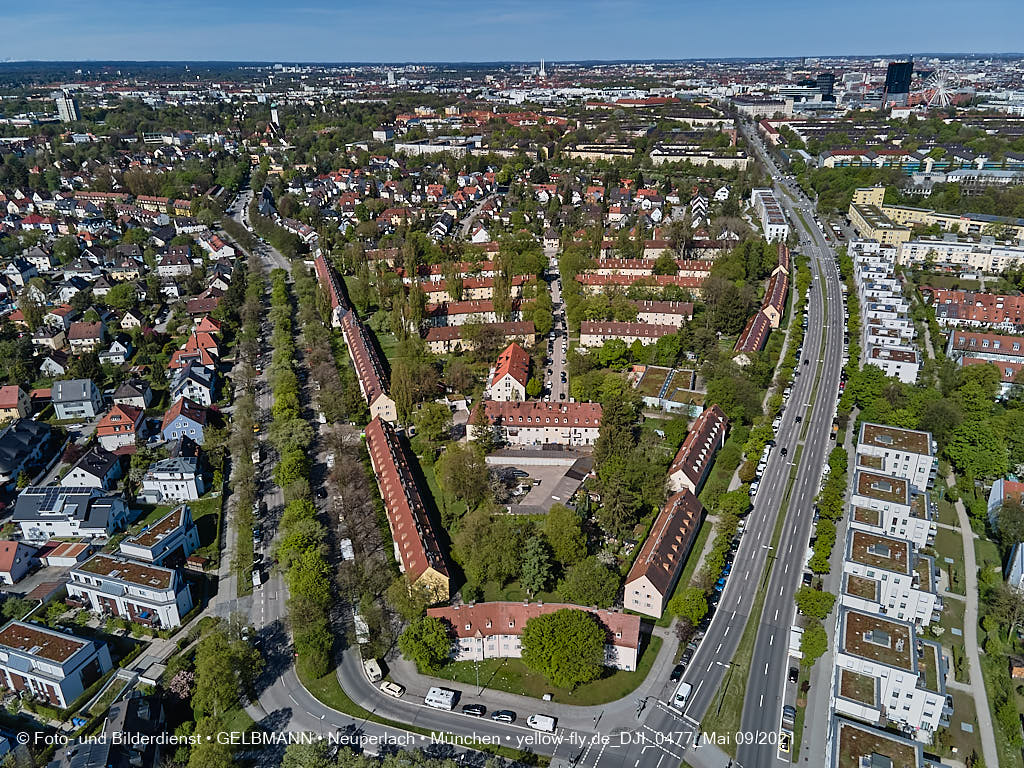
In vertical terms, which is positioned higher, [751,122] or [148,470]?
[751,122]

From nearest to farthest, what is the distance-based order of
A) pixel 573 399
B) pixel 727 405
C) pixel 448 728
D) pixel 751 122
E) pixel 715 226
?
pixel 448 728 < pixel 727 405 < pixel 573 399 < pixel 715 226 < pixel 751 122

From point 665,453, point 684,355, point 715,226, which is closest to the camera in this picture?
point 665,453

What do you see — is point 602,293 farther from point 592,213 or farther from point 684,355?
A: point 592,213

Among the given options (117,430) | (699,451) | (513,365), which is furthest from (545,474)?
(117,430)

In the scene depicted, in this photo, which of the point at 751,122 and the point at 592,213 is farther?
the point at 751,122

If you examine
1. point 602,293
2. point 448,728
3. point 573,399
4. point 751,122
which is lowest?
point 448,728

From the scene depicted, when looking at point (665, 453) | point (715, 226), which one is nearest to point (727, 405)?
point (665, 453)

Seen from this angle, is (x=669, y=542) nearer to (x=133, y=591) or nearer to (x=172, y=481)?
(x=133, y=591)
